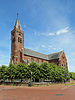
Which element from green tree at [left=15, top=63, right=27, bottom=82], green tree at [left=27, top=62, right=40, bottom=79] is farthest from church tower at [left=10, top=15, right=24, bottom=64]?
green tree at [left=27, top=62, right=40, bottom=79]

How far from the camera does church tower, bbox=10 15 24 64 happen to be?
41438mm

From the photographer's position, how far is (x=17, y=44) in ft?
139

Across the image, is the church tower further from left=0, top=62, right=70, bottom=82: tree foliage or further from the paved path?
the paved path

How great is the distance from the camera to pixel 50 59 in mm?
56062

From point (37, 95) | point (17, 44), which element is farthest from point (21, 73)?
point (17, 44)

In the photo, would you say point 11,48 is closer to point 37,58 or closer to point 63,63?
point 37,58

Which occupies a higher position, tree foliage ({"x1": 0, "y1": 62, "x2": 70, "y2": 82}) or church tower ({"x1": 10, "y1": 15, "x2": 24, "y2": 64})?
church tower ({"x1": 10, "y1": 15, "x2": 24, "y2": 64})

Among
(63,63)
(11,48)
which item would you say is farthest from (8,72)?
(63,63)

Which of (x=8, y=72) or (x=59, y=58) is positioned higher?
(x=59, y=58)

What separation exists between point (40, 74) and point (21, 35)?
24892mm

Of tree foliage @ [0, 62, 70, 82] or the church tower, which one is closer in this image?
tree foliage @ [0, 62, 70, 82]

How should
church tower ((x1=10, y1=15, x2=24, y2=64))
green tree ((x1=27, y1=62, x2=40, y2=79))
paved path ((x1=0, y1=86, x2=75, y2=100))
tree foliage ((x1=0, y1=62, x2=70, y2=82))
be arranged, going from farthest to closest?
church tower ((x1=10, y1=15, x2=24, y2=64)) → tree foliage ((x1=0, y1=62, x2=70, y2=82)) → green tree ((x1=27, y1=62, x2=40, y2=79)) → paved path ((x1=0, y1=86, x2=75, y2=100))

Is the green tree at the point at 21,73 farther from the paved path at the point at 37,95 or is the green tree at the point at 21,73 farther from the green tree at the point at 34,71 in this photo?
the paved path at the point at 37,95

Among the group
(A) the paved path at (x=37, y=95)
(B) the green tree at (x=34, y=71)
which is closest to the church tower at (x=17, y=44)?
(B) the green tree at (x=34, y=71)
